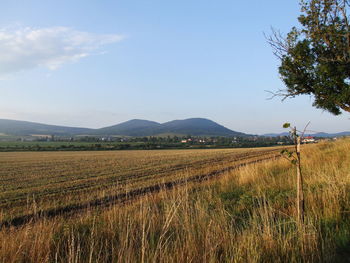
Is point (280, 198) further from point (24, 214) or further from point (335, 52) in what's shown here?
point (335, 52)

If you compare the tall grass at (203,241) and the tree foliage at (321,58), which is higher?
the tree foliage at (321,58)

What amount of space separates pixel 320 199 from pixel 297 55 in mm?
8934

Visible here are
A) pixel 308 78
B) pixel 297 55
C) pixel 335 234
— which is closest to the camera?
pixel 335 234

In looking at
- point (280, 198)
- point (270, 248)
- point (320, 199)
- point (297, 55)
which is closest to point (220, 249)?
point (270, 248)

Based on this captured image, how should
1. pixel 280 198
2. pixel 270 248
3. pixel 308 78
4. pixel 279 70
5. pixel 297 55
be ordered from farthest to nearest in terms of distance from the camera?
pixel 279 70 < pixel 308 78 < pixel 297 55 < pixel 280 198 < pixel 270 248

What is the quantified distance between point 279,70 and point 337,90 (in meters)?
2.98

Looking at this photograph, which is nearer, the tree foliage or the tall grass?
the tall grass

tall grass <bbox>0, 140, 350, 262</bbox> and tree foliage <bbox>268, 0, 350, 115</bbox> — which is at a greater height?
tree foliage <bbox>268, 0, 350, 115</bbox>

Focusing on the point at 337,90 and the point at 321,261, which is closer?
the point at 321,261

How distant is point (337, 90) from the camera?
41.1ft

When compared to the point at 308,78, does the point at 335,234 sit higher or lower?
lower

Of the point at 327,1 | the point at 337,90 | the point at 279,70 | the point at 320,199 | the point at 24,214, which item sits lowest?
the point at 24,214

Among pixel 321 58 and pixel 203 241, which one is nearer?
pixel 203 241

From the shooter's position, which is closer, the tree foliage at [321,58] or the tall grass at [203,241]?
the tall grass at [203,241]
